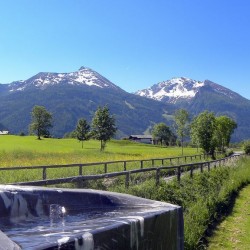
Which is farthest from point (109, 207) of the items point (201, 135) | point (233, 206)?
point (201, 135)

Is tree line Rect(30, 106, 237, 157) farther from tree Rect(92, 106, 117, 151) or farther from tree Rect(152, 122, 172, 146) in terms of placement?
tree Rect(152, 122, 172, 146)

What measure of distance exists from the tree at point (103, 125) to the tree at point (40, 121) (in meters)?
39.0

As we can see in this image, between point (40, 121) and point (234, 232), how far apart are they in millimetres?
94241

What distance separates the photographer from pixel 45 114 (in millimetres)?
102500

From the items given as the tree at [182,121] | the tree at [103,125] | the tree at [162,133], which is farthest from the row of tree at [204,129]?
the tree at [162,133]

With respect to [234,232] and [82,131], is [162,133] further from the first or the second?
[234,232]

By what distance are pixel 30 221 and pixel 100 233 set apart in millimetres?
1167

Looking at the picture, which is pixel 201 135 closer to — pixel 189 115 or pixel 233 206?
pixel 189 115

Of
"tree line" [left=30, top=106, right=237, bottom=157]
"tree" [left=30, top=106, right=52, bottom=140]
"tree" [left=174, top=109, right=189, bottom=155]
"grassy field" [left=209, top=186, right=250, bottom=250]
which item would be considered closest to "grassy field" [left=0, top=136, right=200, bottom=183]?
"tree line" [left=30, top=106, right=237, bottom=157]

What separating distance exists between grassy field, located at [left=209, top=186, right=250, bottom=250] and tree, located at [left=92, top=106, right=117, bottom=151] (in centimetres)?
5067

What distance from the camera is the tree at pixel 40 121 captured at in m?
99.3

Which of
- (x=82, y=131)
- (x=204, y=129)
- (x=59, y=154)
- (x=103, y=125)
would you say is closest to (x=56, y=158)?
(x=59, y=154)

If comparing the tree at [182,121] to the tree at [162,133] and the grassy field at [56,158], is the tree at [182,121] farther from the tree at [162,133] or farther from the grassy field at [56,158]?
the tree at [162,133]

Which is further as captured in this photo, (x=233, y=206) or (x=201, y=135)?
(x=201, y=135)
